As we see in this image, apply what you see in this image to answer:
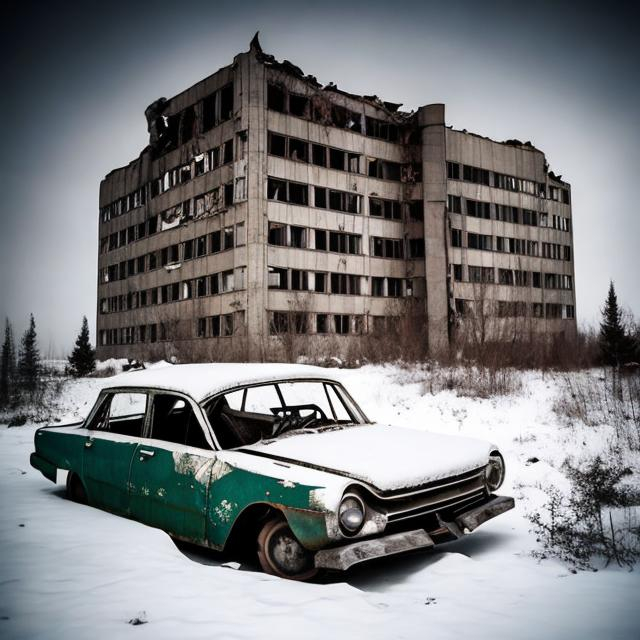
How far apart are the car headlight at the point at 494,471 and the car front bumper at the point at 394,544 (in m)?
0.53

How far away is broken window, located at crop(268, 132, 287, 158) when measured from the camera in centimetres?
3522

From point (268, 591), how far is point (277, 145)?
34.7 m

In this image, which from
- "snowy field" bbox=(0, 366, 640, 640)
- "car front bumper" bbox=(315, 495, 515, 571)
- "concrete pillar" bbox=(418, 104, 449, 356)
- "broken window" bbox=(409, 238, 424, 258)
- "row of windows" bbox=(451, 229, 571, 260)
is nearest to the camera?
"snowy field" bbox=(0, 366, 640, 640)

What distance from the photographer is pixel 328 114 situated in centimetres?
3784

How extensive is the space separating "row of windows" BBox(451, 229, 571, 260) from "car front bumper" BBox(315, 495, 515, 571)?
39230 millimetres

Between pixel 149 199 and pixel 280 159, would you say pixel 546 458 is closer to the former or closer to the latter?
pixel 280 159

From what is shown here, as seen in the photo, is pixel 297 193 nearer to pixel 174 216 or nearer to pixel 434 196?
pixel 434 196

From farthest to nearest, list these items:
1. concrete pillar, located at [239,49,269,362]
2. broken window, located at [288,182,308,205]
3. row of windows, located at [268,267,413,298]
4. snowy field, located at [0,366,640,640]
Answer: broken window, located at [288,182,308,205] < row of windows, located at [268,267,413,298] < concrete pillar, located at [239,49,269,362] < snowy field, located at [0,366,640,640]

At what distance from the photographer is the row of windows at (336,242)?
35.6m

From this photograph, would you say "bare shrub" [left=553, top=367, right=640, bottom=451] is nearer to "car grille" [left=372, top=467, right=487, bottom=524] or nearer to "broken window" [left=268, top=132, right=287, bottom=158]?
"car grille" [left=372, top=467, right=487, bottom=524]

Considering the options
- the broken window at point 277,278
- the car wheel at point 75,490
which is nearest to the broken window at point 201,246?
the broken window at point 277,278

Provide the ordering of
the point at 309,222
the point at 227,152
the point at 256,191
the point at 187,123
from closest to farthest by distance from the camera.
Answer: the point at 256,191 → the point at 227,152 → the point at 309,222 → the point at 187,123

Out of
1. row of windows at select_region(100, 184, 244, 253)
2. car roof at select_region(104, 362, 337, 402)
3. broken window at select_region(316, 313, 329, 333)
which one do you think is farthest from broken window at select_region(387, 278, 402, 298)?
car roof at select_region(104, 362, 337, 402)

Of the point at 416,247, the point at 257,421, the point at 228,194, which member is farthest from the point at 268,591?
the point at 416,247
